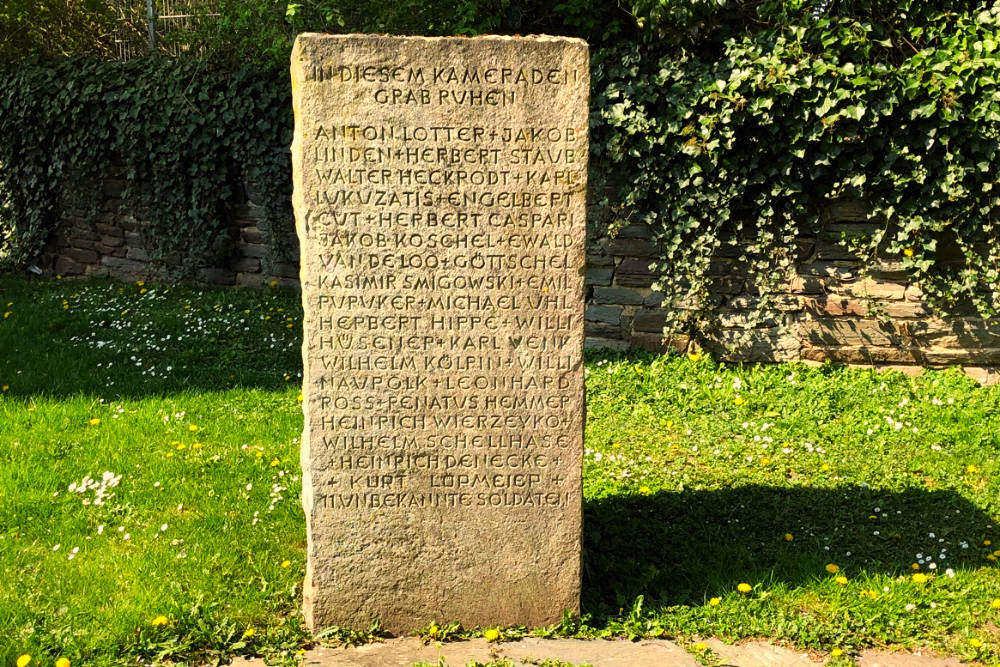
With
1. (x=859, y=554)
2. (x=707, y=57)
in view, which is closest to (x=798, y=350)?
(x=707, y=57)

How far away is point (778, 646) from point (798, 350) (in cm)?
329

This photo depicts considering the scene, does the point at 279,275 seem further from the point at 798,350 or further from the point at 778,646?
the point at 778,646

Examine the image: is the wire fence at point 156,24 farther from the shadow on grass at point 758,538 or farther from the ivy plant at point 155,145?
the shadow on grass at point 758,538

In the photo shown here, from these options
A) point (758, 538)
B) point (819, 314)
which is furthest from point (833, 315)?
point (758, 538)

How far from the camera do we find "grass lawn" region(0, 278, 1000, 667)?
123 inches

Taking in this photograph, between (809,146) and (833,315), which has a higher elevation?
(809,146)

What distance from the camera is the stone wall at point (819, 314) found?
5793 mm

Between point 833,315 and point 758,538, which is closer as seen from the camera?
point 758,538

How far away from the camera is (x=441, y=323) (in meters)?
2.96

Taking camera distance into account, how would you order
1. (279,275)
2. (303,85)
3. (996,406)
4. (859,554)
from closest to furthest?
(303,85) → (859,554) → (996,406) → (279,275)

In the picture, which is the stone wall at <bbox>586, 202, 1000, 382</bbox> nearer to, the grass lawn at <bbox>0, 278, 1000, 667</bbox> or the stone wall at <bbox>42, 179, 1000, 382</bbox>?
the stone wall at <bbox>42, 179, 1000, 382</bbox>

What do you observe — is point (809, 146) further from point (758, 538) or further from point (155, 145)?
point (155, 145)

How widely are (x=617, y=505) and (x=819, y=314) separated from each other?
8.75 ft

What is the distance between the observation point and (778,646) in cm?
307
